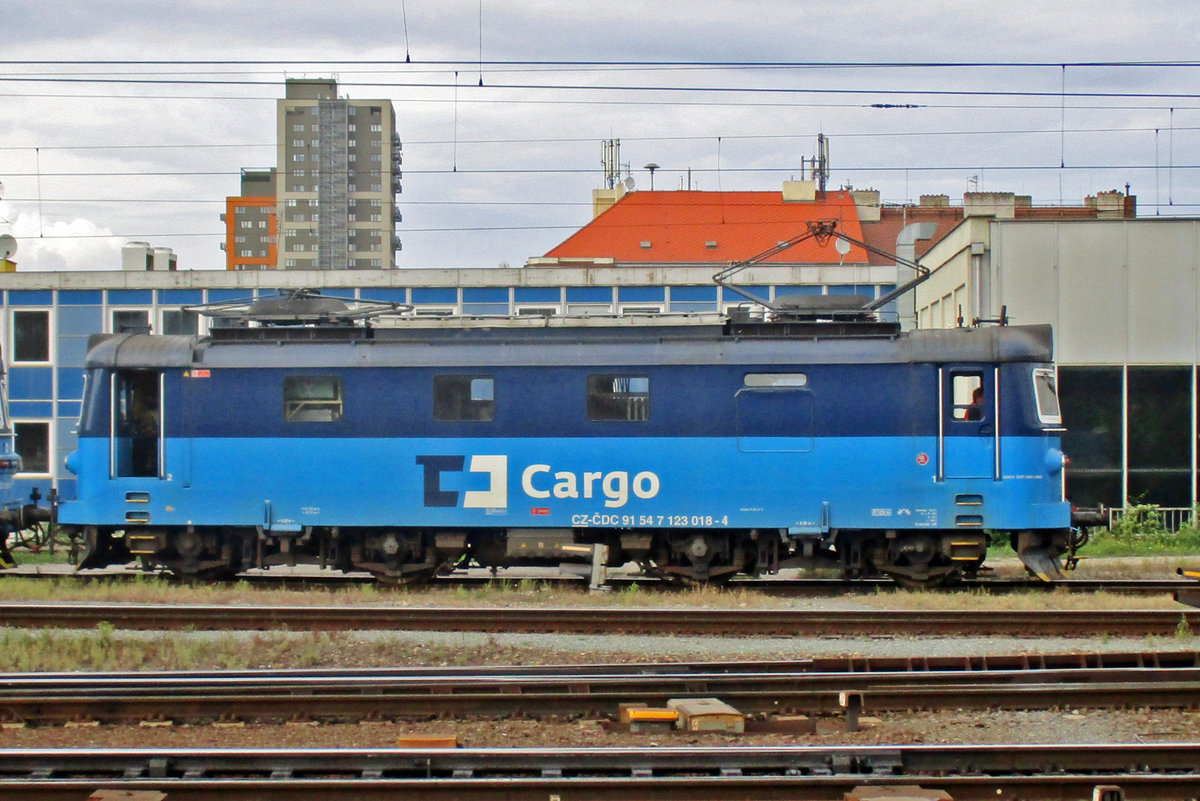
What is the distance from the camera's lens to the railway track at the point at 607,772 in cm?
689

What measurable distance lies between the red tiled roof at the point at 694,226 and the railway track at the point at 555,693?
160ft

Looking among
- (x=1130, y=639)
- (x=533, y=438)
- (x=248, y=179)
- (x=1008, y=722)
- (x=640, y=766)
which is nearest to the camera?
(x=640, y=766)

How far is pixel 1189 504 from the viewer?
2180 cm

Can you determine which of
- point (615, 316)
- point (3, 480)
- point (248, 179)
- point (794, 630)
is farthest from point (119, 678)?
point (248, 179)

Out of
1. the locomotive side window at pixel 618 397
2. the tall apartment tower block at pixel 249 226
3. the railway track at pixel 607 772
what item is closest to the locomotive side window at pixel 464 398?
the locomotive side window at pixel 618 397

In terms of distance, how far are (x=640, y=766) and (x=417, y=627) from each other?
19.3 feet

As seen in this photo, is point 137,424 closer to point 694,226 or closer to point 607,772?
point 607,772

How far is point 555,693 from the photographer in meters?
9.16

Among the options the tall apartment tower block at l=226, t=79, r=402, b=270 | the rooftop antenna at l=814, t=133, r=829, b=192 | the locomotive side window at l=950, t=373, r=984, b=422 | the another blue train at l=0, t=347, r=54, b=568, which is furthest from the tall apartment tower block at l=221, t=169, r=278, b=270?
the locomotive side window at l=950, t=373, r=984, b=422

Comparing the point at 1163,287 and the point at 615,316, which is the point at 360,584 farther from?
the point at 1163,287

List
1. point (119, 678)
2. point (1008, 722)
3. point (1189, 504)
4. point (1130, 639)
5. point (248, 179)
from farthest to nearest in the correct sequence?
1. point (248, 179)
2. point (1189, 504)
3. point (1130, 639)
4. point (119, 678)
5. point (1008, 722)

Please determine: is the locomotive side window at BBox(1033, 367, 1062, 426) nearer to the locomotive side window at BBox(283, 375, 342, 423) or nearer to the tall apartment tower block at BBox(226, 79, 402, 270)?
the locomotive side window at BBox(283, 375, 342, 423)

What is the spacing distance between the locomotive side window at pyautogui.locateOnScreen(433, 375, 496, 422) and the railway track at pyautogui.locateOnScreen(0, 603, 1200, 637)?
314 cm

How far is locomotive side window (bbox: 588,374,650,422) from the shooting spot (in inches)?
609
